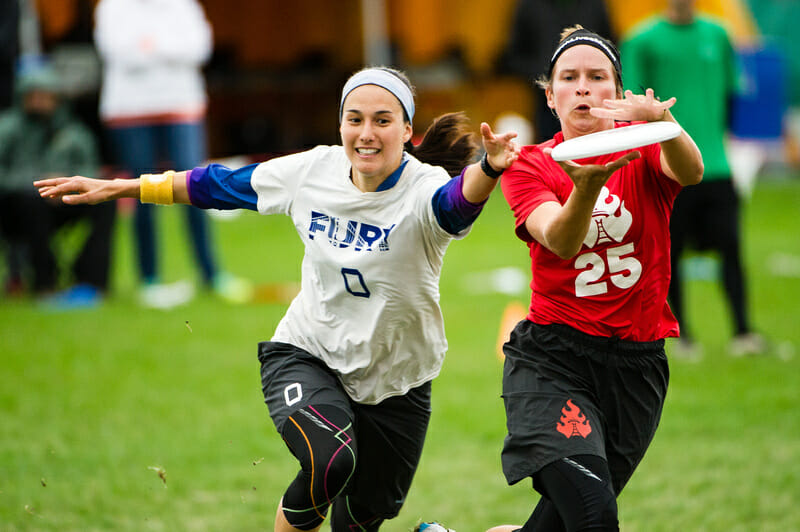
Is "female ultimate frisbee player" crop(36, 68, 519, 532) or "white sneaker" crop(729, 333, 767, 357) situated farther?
A: "white sneaker" crop(729, 333, 767, 357)

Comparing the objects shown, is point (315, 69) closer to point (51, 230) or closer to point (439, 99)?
point (439, 99)

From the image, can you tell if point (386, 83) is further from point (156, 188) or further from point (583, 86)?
point (156, 188)

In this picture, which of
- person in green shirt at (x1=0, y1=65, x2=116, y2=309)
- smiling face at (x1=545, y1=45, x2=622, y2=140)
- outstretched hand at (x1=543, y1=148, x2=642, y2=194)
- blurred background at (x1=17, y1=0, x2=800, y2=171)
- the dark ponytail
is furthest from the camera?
blurred background at (x1=17, y1=0, x2=800, y2=171)

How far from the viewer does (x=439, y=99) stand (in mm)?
18203

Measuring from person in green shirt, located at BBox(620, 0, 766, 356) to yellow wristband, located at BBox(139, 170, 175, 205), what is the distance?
13.6ft

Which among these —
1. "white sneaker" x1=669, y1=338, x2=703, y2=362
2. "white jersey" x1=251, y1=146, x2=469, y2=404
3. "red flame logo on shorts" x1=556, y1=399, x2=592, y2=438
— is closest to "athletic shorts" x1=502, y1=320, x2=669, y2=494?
"red flame logo on shorts" x1=556, y1=399, x2=592, y2=438

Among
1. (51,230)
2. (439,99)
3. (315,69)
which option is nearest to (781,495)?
(51,230)

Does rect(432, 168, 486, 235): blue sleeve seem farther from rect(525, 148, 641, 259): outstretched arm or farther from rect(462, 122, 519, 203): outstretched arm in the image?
rect(525, 148, 641, 259): outstretched arm

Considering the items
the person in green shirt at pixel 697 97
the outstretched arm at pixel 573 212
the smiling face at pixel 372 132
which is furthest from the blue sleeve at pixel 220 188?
the person in green shirt at pixel 697 97

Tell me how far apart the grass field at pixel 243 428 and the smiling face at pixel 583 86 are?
2.06 metres

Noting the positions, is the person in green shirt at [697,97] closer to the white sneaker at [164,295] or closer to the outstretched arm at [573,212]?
the outstretched arm at [573,212]

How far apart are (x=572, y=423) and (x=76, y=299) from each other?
7247mm

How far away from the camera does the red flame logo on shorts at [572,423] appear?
3.19m

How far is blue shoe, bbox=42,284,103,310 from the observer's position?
9430 millimetres
